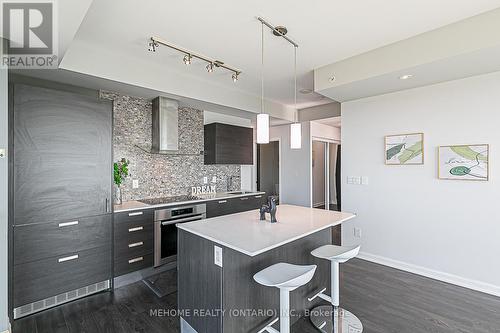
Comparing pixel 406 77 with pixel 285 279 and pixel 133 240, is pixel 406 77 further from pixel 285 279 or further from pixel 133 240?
pixel 133 240

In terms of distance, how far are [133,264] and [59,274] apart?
73 centimetres

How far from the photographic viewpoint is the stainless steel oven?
3146 mm

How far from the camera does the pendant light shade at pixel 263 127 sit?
2.22 meters

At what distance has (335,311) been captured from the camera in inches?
91.7

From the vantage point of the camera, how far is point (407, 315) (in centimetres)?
231

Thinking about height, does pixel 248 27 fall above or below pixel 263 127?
above

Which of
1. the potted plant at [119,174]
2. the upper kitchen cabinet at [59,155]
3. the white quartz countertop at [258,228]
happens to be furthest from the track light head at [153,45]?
the white quartz countertop at [258,228]

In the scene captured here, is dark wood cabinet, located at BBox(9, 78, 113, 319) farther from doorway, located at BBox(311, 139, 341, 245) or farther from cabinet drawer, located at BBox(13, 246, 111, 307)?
doorway, located at BBox(311, 139, 341, 245)

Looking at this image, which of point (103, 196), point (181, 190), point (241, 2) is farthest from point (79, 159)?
point (241, 2)

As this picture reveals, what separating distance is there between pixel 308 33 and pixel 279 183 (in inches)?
156

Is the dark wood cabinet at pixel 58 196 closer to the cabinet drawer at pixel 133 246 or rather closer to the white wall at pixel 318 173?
the cabinet drawer at pixel 133 246

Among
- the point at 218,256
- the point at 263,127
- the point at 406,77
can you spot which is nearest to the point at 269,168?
the point at 406,77

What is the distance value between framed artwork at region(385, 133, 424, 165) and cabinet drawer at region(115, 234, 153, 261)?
349 cm

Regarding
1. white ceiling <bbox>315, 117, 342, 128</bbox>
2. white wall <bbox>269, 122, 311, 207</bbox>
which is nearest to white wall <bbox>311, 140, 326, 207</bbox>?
white wall <bbox>269, 122, 311, 207</bbox>
